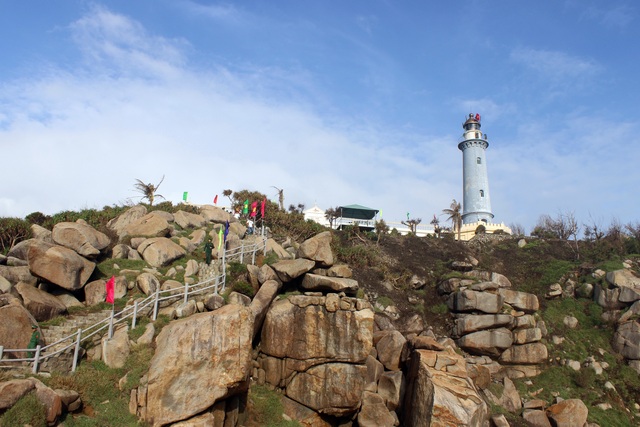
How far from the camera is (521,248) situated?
4169 centimetres

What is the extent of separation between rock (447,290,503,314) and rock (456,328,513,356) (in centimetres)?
147

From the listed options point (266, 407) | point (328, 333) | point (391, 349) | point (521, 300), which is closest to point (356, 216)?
point (521, 300)

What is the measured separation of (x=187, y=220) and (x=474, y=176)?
1668 inches

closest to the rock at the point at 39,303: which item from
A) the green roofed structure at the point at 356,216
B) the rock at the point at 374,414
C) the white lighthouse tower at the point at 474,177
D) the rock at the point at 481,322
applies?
the rock at the point at 374,414

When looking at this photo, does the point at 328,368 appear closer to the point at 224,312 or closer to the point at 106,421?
the point at 224,312

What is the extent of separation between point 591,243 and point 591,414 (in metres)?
21.3

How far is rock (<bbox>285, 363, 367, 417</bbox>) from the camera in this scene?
1861cm

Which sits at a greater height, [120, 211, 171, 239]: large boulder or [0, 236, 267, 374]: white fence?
[120, 211, 171, 239]: large boulder

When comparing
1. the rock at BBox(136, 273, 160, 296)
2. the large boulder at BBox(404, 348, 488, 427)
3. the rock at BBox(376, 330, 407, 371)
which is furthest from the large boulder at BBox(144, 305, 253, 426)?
the rock at BBox(376, 330, 407, 371)

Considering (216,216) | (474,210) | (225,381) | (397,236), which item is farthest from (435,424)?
(474,210)

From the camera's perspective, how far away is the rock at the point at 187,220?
101 ft

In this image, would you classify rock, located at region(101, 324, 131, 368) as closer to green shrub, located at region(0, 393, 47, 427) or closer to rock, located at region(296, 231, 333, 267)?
green shrub, located at region(0, 393, 47, 427)

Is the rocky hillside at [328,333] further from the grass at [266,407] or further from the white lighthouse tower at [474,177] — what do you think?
the white lighthouse tower at [474,177]

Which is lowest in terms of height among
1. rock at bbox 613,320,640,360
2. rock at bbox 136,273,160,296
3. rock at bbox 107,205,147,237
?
rock at bbox 613,320,640,360
